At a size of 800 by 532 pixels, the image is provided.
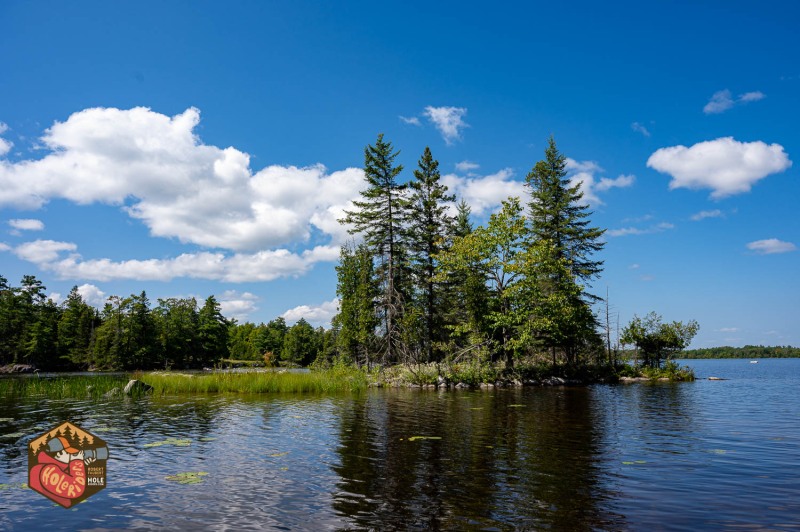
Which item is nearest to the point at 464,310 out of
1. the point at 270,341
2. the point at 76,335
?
the point at 76,335

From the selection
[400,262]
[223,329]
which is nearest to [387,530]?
[400,262]

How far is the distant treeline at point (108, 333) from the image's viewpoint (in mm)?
79750

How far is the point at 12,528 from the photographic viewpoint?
709 centimetres

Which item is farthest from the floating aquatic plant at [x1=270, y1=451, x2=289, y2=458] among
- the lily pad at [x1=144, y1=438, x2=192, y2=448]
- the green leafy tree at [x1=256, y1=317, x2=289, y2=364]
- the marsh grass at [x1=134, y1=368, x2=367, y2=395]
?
the green leafy tree at [x1=256, y1=317, x2=289, y2=364]

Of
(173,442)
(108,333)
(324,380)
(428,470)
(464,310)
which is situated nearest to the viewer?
(428,470)

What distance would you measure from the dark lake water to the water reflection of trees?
0.05m

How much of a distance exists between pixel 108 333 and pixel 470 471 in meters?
89.1

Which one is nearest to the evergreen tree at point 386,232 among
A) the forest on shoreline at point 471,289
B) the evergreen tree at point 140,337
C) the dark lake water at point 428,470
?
the forest on shoreline at point 471,289

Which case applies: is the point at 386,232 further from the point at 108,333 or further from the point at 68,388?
the point at 108,333

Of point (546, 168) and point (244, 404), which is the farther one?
point (546, 168)

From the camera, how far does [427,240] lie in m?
42.7

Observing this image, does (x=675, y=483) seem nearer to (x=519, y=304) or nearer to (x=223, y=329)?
(x=519, y=304)

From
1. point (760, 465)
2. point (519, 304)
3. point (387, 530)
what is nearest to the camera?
point (387, 530)

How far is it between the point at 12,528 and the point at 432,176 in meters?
40.1
